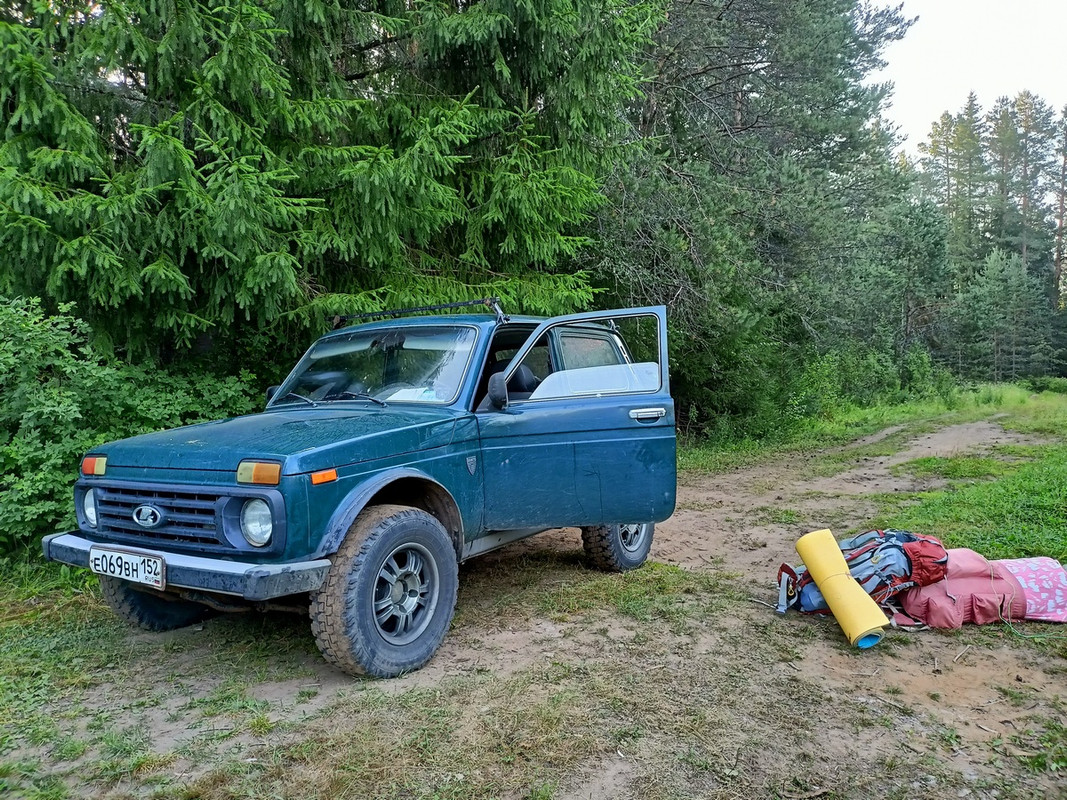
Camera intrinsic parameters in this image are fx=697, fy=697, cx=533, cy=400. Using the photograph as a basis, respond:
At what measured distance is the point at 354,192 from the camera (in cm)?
595

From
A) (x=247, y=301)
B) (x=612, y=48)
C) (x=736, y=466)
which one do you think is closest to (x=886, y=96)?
(x=736, y=466)

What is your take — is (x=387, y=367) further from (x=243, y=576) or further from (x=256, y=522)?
(x=243, y=576)

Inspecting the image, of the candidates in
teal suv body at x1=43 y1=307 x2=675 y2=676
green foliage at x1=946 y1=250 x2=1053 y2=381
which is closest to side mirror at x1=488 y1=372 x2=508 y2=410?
teal suv body at x1=43 y1=307 x2=675 y2=676

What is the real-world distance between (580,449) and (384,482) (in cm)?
140

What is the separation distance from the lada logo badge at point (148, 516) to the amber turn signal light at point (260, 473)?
1.90 feet

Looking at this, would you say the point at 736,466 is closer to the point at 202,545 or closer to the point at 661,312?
the point at 661,312

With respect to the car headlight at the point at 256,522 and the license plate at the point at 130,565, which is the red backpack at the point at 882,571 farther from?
the license plate at the point at 130,565

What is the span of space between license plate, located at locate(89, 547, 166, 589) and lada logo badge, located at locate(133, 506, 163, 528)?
153 mm

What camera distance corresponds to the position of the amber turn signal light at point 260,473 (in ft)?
10.5

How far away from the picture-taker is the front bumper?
3.06m

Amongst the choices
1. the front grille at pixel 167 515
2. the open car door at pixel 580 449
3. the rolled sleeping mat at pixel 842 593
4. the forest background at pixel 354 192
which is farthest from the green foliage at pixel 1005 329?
the front grille at pixel 167 515

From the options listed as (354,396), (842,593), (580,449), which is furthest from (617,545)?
(354,396)

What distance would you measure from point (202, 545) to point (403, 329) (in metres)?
2.01

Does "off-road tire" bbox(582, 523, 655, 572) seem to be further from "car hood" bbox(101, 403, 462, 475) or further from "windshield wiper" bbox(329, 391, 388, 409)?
"windshield wiper" bbox(329, 391, 388, 409)
